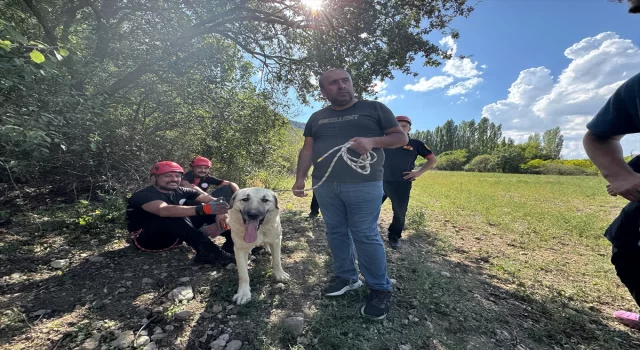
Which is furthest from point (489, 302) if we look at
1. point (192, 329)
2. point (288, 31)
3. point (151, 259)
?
point (288, 31)

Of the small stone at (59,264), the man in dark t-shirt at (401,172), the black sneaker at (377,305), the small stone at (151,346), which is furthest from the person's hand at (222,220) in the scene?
the man in dark t-shirt at (401,172)

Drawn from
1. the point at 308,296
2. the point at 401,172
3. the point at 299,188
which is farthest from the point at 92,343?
the point at 401,172

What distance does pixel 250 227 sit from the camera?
3.01 m

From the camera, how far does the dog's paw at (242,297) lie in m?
2.94

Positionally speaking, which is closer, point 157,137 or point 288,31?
point 157,137

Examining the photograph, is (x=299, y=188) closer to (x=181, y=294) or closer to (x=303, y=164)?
(x=303, y=164)

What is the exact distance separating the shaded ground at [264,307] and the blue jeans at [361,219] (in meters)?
0.47

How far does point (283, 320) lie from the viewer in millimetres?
2682

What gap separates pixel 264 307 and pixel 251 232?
2.62ft

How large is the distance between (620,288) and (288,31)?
917 cm

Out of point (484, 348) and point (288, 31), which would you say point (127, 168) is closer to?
point (288, 31)

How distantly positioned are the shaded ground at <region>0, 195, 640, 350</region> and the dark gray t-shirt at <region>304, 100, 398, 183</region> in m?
1.42

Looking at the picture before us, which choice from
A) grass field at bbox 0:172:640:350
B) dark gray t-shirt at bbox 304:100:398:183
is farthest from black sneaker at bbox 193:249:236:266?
dark gray t-shirt at bbox 304:100:398:183

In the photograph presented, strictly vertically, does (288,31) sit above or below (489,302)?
above
